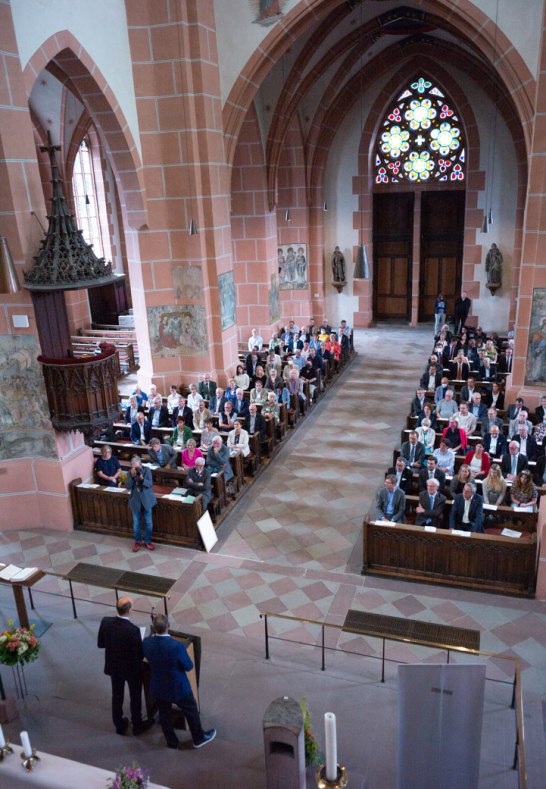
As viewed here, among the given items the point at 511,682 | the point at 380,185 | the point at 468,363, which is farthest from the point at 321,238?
the point at 511,682

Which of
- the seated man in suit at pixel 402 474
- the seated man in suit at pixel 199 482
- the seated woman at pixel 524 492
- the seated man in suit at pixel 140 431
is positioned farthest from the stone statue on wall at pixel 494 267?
the seated man in suit at pixel 199 482

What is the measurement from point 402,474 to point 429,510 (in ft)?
3.59

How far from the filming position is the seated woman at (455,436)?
10914 millimetres

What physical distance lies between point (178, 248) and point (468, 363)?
7.01m

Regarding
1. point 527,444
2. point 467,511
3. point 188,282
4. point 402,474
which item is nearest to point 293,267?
point 188,282

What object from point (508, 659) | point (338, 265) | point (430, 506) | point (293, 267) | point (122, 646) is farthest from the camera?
point (338, 265)

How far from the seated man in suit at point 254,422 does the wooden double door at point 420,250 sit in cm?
1302

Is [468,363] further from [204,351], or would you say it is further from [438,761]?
[438,761]

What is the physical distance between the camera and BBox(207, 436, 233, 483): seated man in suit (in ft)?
34.3

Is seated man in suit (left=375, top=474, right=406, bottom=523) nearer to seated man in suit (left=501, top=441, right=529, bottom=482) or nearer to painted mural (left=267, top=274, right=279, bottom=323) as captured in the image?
seated man in suit (left=501, top=441, right=529, bottom=482)

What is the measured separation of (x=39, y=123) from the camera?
18984 mm

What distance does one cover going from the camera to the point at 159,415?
12.6m

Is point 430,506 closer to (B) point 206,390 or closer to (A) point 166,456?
(A) point 166,456

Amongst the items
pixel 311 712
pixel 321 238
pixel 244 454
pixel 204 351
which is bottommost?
pixel 311 712
